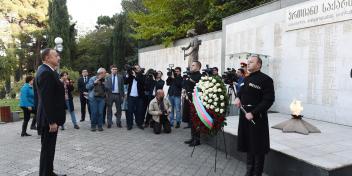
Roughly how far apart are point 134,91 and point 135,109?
1.85 feet

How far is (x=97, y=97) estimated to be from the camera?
890cm

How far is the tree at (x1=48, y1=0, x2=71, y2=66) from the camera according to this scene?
30.0 meters

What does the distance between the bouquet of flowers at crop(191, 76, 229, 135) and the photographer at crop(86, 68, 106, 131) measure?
4.07 m

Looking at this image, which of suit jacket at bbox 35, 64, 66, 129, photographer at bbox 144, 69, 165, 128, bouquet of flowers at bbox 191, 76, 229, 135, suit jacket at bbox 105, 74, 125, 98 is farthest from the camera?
photographer at bbox 144, 69, 165, 128

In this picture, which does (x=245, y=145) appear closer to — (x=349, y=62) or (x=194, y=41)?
(x=349, y=62)

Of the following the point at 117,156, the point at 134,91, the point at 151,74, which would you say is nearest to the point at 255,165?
the point at 117,156

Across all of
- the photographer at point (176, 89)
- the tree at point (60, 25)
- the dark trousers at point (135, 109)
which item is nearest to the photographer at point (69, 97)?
the dark trousers at point (135, 109)

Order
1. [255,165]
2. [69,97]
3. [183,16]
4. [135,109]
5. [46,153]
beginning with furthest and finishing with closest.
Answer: [183,16] < [69,97] < [135,109] < [255,165] < [46,153]

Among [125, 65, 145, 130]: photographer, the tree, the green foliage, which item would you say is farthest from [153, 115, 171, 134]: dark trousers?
the tree

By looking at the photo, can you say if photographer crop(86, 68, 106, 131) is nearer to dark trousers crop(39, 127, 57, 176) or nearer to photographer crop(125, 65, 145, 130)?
photographer crop(125, 65, 145, 130)

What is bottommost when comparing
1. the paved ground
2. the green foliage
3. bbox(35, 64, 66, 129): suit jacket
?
the paved ground

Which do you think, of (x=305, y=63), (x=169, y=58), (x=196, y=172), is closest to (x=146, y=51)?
(x=169, y=58)

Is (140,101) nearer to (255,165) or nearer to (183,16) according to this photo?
(255,165)

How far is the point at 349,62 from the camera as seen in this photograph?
7496 millimetres
